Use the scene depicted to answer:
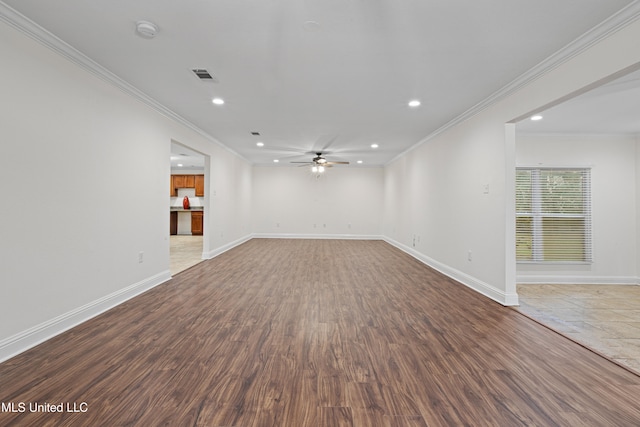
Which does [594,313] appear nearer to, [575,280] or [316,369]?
[575,280]

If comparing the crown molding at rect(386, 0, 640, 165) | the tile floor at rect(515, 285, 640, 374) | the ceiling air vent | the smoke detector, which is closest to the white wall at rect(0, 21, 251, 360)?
the smoke detector

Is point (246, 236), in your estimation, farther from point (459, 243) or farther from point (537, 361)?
point (537, 361)

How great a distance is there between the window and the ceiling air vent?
500 centimetres

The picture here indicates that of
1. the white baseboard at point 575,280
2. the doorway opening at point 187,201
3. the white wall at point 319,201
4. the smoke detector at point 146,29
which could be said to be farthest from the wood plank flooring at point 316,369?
the doorway opening at point 187,201

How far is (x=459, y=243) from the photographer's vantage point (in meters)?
4.57

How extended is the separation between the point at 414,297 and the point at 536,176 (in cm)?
332

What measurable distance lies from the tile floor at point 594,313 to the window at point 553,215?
596mm

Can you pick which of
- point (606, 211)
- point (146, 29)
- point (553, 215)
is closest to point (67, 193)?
point (146, 29)

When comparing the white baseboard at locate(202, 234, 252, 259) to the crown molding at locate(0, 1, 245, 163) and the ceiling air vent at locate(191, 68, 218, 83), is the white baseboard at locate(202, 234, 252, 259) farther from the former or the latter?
the ceiling air vent at locate(191, 68, 218, 83)

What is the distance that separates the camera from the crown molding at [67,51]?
6.99 feet

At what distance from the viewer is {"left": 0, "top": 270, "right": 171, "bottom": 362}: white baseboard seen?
216 centimetres

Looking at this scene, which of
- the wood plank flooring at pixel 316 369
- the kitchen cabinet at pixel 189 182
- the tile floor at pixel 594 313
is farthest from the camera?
the kitchen cabinet at pixel 189 182

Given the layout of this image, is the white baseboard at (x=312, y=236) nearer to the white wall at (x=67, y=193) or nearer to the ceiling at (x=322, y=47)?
the white wall at (x=67, y=193)

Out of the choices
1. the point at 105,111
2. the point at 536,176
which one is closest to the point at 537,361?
the point at 536,176
